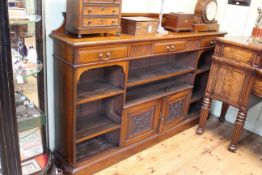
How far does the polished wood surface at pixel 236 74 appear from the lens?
6.80 feet

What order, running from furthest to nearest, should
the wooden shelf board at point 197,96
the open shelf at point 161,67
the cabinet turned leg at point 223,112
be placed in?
the cabinet turned leg at point 223,112 < the wooden shelf board at point 197,96 < the open shelf at point 161,67

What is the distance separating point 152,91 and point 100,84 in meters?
0.53

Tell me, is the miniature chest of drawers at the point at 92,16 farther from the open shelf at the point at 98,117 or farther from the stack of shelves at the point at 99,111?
the open shelf at the point at 98,117

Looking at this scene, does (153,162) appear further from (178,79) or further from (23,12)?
(23,12)

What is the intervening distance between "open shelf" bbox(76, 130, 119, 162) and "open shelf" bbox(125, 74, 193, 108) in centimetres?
31

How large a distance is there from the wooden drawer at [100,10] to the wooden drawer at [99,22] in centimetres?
4

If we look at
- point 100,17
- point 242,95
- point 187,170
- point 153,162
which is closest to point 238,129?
point 242,95

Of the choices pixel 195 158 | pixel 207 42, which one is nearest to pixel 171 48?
pixel 207 42

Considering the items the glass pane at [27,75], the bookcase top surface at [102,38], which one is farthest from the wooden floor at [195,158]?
the bookcase top surface at [102,38]

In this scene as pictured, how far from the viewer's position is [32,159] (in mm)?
1598

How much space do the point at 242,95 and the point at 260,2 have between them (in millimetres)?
1039

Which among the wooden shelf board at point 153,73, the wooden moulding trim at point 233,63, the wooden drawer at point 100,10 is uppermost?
the wooden drawer at point 100,10

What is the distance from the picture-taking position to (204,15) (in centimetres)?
236

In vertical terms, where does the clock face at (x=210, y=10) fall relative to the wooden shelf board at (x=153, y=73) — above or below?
above
